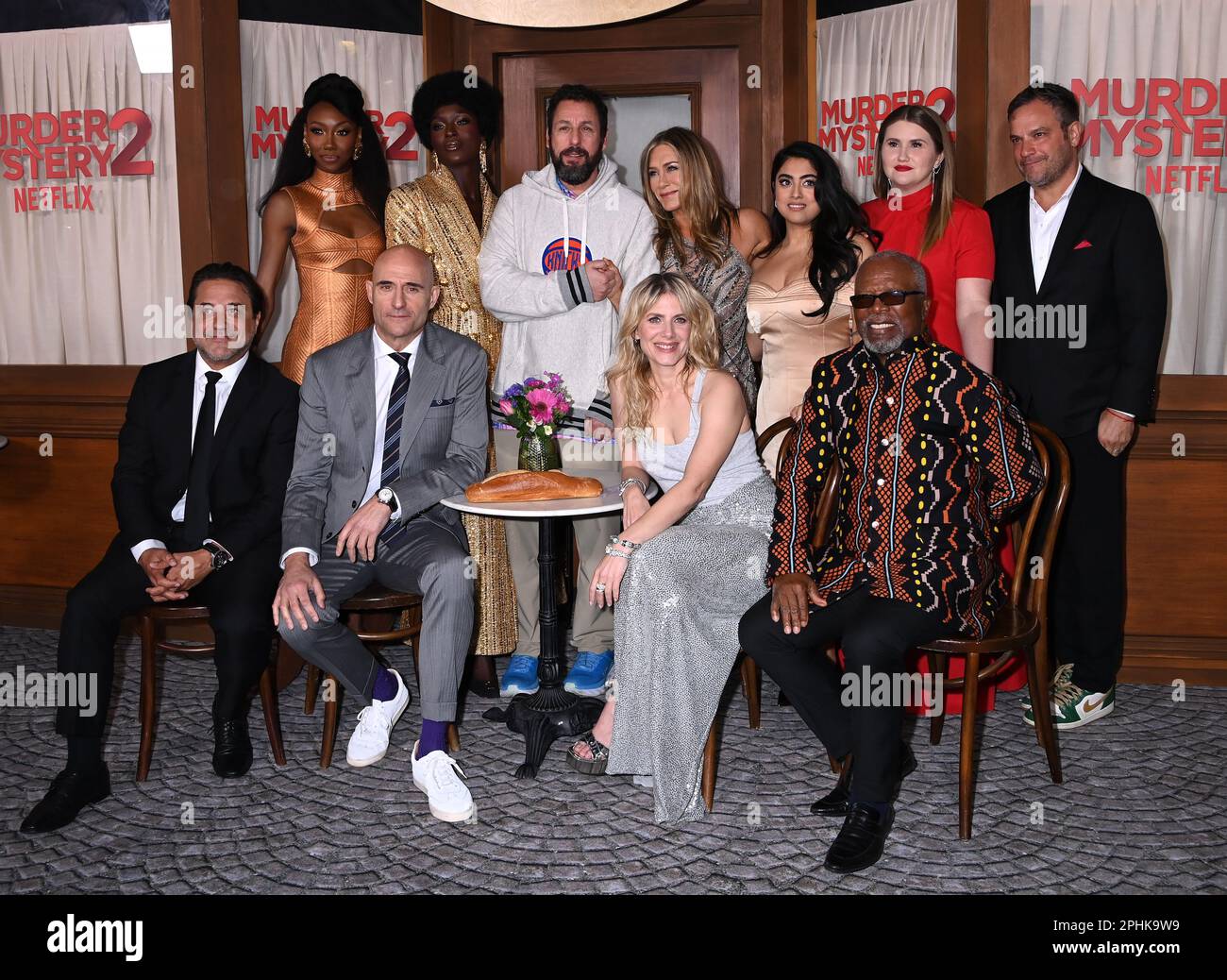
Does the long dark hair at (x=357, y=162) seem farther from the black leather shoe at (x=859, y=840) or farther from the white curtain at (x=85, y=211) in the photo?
the black leather shoe at (x=859, y=840)

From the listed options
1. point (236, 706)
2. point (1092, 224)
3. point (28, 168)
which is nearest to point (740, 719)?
point (236, 706)

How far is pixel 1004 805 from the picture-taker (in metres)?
3.28

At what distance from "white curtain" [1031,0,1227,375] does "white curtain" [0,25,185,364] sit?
3592 millimetres

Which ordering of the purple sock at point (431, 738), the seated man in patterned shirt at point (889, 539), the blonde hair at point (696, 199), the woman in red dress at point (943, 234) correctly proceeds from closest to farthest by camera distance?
1. the seated man in patterned shirt at point (889, 539)
2. the purple sock at point (431, 738)
3. the woman in red dress at point (943, 234)
4. the blonde hair at point (696, 199)

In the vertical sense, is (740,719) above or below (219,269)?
below

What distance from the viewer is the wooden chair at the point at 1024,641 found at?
10.1ft

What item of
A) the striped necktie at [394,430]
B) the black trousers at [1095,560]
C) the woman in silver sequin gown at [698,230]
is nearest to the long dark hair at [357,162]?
the striped necktie at [394,430]

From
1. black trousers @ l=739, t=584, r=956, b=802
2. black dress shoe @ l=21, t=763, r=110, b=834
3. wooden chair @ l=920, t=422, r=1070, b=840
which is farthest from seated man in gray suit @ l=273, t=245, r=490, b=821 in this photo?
wooden chair @ l=920, t=422, r=1070, b=840

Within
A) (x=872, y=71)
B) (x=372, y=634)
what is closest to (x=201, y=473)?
(x=372, y=634)

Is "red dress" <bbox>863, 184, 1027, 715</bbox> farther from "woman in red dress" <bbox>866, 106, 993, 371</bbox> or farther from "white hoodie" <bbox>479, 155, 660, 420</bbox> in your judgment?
"white hoodie" <bbox>479, 155, 660, 420</bbox>

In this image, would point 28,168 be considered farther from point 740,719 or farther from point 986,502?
point 986,502

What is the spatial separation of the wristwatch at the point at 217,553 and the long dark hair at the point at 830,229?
6.63ft

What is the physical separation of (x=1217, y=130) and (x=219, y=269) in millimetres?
3537

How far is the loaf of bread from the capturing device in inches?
137
